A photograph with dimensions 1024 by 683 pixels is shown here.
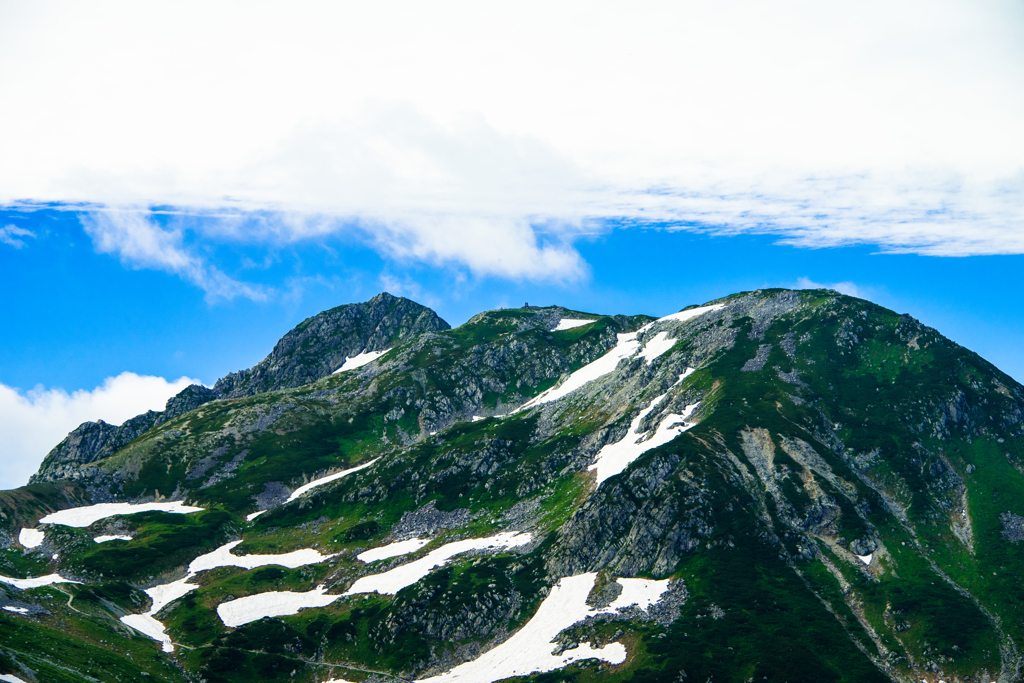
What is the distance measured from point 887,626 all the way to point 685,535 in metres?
38.0

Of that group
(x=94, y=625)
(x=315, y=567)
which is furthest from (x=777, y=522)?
(x=94, y=625)

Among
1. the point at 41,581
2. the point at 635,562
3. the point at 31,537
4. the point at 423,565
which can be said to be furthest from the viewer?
the point at 31,537

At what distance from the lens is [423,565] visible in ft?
531

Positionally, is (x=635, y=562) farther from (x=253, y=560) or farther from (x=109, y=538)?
(x=109, y=538)

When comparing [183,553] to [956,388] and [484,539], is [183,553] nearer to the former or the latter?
[484,539]

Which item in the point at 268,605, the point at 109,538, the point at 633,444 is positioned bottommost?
the point at 268,605

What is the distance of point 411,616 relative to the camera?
142000 millimetres

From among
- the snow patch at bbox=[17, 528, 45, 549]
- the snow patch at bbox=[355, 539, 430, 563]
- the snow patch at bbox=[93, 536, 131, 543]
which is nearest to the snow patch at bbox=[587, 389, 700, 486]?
the snow patch at bbox=[355, 539, 430, 563]

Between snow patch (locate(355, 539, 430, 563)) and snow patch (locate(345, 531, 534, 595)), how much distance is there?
704 cm

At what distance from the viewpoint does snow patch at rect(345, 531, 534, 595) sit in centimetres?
15565

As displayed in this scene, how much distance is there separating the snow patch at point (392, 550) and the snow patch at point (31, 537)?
3173 inches

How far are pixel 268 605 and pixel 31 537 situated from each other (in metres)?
73.1

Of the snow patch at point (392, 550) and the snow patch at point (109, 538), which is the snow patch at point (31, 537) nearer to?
the snow patch at point (109, 538)

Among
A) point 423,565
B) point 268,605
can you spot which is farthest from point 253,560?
point 423,565
